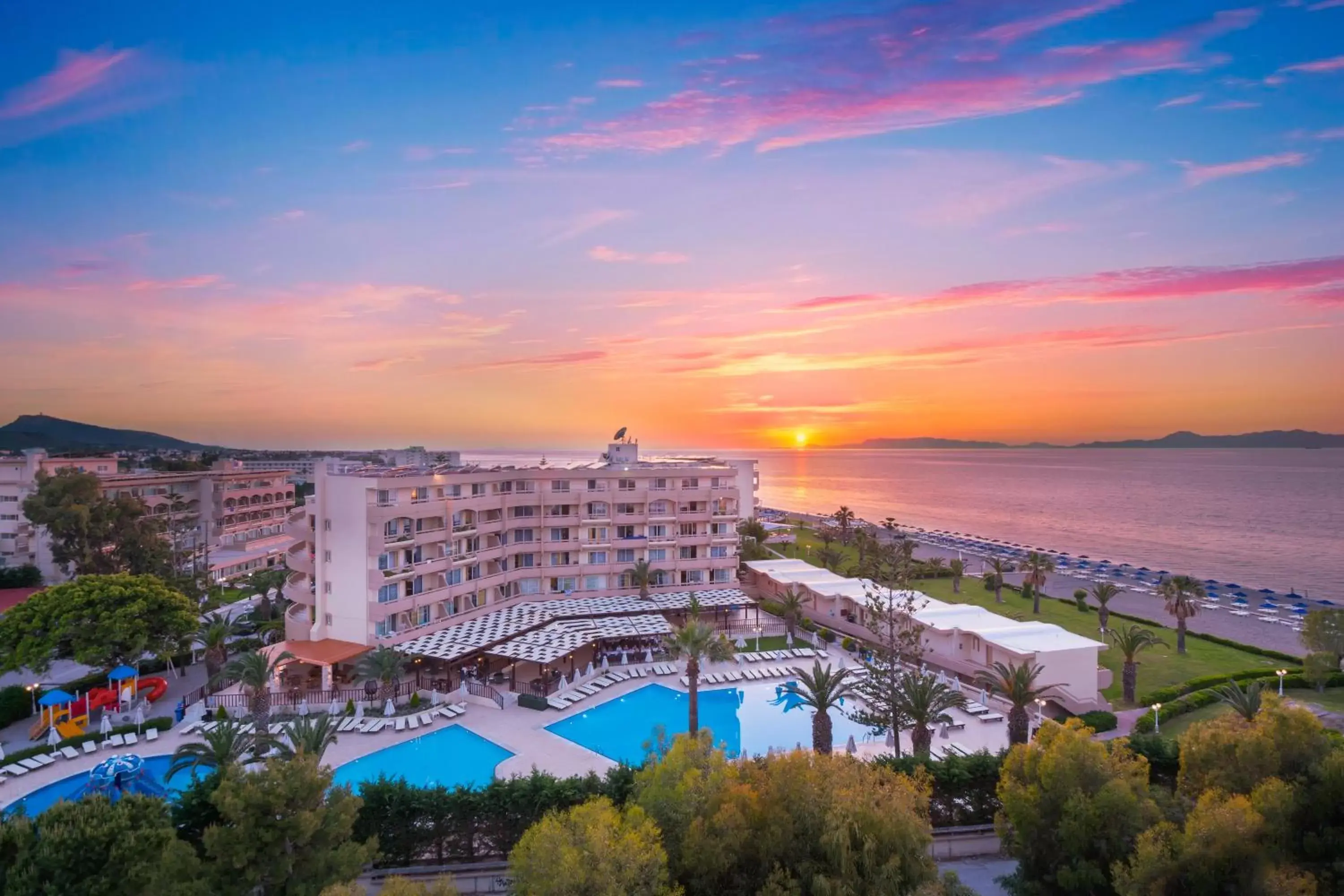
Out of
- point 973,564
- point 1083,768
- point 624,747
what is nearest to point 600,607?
point 624,747

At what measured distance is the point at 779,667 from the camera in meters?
37.6

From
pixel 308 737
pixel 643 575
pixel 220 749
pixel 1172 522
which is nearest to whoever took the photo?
pixel 220 749

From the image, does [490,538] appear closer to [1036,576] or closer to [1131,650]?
[1131,650]

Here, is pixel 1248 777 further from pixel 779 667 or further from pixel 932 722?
pixel 779 667

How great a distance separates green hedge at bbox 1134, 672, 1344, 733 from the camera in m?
30.2

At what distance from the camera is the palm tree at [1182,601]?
41469mm

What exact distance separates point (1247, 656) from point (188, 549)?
7794 centimetres

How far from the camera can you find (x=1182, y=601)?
4156cm

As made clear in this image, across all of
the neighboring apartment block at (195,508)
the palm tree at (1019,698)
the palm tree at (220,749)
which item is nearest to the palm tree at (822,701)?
the palm tree at (1019,698)

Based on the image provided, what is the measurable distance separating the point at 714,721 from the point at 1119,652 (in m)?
24.5

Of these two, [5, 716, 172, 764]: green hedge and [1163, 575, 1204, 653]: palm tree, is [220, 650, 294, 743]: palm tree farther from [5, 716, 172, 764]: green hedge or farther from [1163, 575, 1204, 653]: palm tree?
[1163, 575, 1204, 653]: palm tree

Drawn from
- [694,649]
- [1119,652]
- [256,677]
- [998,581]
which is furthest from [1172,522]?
[256,677]

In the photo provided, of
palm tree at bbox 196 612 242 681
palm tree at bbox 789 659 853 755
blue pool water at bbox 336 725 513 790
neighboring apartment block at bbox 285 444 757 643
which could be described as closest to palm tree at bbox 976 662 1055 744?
palm tree at bbox 789 659 853 755

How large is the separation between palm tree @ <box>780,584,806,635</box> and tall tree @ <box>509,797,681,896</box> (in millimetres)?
29182
